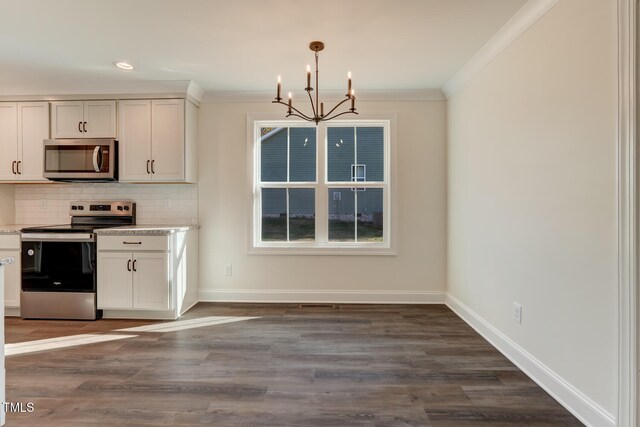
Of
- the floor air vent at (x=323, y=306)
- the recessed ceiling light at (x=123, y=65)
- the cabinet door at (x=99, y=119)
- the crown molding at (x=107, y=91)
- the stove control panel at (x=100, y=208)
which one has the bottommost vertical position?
the floor air vent at (x=323, y=306)

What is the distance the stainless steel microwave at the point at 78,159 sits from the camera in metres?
3.62

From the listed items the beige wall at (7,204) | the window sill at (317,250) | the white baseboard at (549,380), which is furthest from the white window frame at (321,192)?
the beige wall at (7,204)

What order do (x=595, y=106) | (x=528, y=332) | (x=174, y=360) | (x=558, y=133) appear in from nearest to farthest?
(x=595, y=106) < (x=558, y=133) < (x=528, y=332) < (x=174, y=360)

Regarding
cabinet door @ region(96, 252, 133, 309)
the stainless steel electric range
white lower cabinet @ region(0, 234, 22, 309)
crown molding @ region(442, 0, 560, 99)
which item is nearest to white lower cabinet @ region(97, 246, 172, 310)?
cabinet door @ region(96, 252, 133, 309)

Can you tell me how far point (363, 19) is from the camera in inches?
94.7

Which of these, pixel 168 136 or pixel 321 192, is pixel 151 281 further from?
pixel 321 192

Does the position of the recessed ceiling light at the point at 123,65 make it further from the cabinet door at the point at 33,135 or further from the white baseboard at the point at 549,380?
the white baseboard at the point at 549,380

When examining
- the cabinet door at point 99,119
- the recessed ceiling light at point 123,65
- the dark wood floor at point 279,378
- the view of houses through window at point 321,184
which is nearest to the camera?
the dark wood floor at point 279,378

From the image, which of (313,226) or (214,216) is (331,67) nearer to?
(313,226)

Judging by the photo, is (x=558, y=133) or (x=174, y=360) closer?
(x=558, y=133)

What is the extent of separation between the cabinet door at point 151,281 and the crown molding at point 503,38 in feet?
11.1

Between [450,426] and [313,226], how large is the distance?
2.63 meters

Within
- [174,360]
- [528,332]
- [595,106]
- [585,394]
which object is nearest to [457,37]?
[595,106]

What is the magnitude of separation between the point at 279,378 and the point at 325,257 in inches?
74.0
